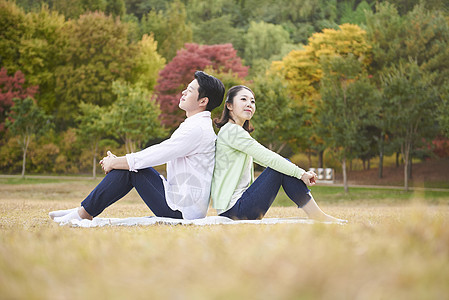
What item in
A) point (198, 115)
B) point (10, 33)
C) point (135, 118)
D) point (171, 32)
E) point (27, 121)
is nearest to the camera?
point (198, 115)

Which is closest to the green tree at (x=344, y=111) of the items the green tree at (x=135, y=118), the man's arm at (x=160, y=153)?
the green tree at (x=135, y=118)

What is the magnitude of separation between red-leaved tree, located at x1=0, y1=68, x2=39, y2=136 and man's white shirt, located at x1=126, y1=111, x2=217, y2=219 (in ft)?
90.2

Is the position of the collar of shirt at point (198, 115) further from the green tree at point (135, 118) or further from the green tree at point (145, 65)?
the green tree at point (145, 65)

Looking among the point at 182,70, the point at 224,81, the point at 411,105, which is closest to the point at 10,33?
the point at 182,70

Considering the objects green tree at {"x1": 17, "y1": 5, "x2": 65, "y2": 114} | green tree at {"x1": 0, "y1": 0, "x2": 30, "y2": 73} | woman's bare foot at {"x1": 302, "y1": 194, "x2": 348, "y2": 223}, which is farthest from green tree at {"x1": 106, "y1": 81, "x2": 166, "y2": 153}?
woman's bare foot at {"x1": 302, "y1": 194, "x2": 348, "y2": 223}

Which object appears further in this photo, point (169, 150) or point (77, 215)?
point (77, 215)

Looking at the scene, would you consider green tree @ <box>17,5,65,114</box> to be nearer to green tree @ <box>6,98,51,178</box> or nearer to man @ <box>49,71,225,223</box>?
green tree @ <box>6,98,51,178</box>

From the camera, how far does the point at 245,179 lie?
14.5 feet

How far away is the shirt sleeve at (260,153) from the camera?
400 centimetres

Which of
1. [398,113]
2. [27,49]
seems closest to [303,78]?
[398,113]

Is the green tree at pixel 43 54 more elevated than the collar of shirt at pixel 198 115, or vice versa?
the green tree at pixel 43 54

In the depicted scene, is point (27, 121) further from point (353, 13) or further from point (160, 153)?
point (353, 13)

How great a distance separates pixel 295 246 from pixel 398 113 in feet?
68.0

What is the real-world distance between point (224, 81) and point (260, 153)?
68.3 feet
